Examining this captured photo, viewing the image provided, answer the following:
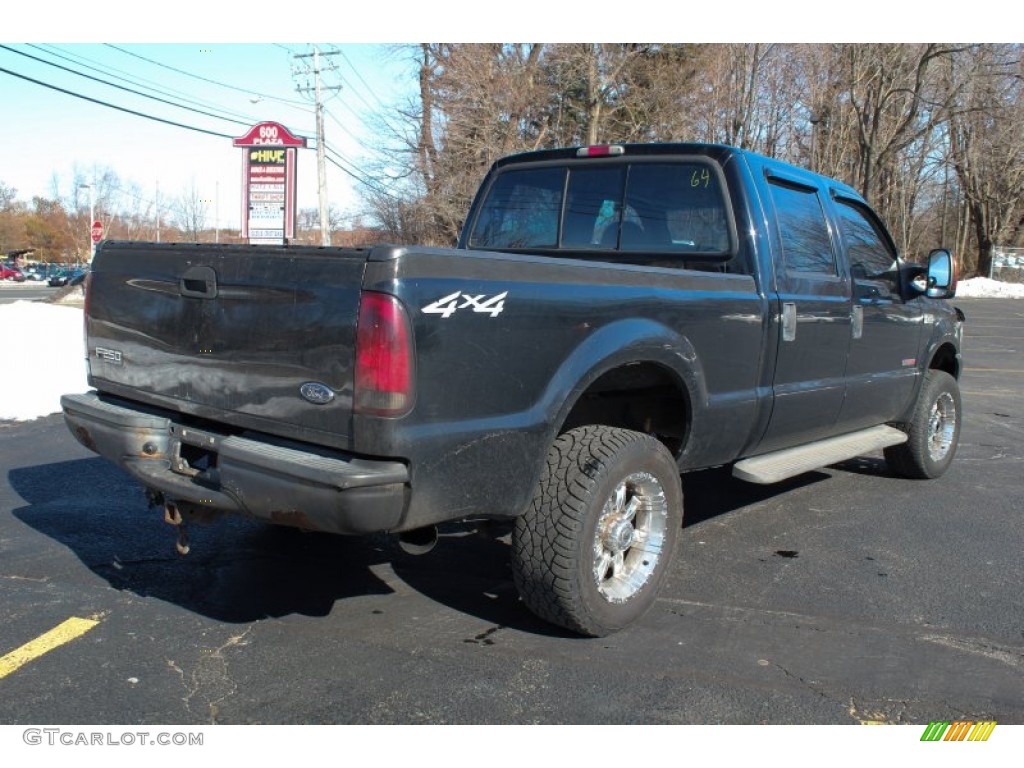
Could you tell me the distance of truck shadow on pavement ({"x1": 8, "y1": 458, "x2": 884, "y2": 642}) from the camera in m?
3.79

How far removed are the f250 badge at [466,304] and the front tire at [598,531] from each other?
69 centimetres

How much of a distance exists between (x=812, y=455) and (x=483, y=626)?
2238 millimetres

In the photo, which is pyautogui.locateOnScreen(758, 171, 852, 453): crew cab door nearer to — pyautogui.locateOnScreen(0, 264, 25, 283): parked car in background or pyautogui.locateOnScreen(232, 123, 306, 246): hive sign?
Answer: pyautogui.locateOnScreen(232, 123, 306, 246): hive sign

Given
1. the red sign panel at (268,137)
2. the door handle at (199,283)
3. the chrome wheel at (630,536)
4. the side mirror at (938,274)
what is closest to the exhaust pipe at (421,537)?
the chrome wheel at (630,536)

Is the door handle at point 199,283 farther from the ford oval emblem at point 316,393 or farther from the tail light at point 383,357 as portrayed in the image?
the tail light at point 383,357

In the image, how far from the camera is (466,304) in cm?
279

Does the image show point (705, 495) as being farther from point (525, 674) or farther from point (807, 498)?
point (525, 674)

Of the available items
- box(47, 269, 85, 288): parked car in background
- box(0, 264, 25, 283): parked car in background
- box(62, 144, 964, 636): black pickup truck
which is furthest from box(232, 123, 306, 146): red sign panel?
box(0, 264, 25, 283): parked car in background

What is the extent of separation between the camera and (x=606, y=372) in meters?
3.41

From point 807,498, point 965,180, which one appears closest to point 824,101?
point 965,180

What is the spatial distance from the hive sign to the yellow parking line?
44.7 feet

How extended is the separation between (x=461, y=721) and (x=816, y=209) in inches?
139

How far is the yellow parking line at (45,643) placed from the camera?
3.14 metres

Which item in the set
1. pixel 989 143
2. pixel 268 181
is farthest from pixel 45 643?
pixel 989 143
